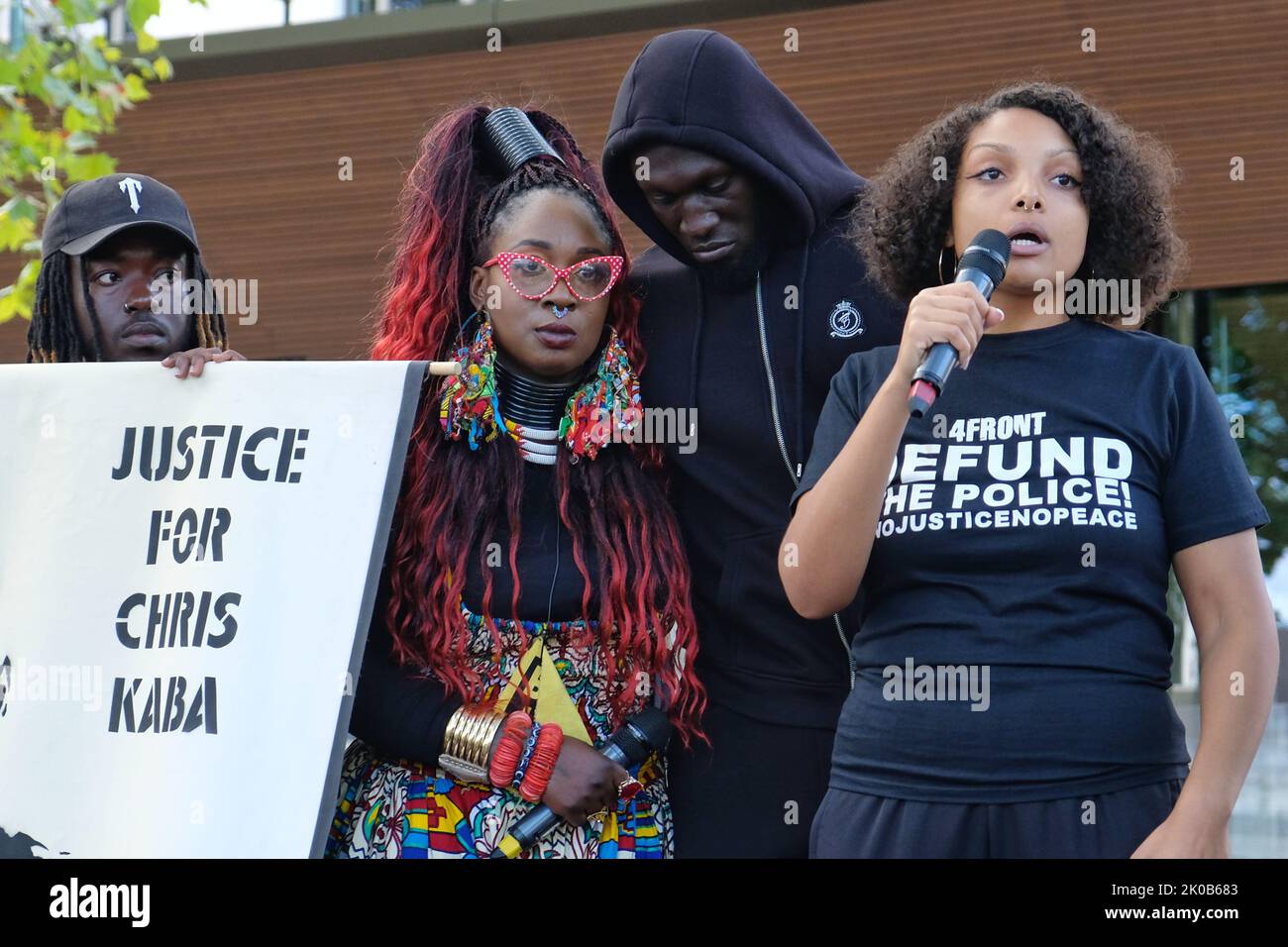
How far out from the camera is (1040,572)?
2.31m

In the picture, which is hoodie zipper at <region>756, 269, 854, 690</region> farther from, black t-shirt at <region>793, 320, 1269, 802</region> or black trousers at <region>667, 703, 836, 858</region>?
black t-shirt at <region>793, 320, 1269, 802</region>

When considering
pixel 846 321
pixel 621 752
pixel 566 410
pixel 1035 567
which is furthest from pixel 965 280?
pixel 621 752

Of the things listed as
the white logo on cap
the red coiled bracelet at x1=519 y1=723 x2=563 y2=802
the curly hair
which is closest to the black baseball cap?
the white logo on cap

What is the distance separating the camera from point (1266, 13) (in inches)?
250

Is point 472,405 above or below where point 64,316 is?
below

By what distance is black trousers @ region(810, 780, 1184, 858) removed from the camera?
7.32 feet

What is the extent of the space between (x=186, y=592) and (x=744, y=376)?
1128 millimetres

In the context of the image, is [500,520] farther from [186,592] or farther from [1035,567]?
[1035,567]

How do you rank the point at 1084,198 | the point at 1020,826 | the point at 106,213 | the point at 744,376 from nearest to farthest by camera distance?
the point at 1020,826 < the point at 1084,198 < the point at 744,376 < the point at 106,213

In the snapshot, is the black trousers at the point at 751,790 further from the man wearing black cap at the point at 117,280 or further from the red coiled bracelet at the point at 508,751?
the man wearing black cap at the point at 117,280
